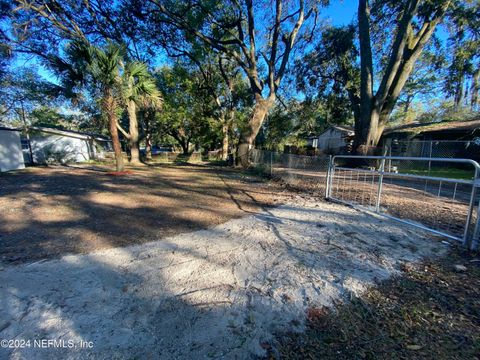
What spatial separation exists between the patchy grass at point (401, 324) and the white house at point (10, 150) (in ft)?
58.7

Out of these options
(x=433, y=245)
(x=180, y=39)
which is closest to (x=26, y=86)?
(x=180, y=39)

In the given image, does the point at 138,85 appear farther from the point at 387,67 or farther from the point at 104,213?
the point at 387,67

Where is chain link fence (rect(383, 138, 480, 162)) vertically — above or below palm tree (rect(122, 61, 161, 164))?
below

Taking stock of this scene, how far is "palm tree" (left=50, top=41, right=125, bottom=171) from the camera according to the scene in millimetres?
8500

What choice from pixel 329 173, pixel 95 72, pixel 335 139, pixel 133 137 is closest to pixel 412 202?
pixel 329 173

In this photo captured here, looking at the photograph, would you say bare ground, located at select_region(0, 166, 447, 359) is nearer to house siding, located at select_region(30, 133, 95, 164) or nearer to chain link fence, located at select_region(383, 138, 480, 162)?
chain link fence, located at select_region(383, 138, 480, 162)

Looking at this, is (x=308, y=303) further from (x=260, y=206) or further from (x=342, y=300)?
(x=260, y=206)

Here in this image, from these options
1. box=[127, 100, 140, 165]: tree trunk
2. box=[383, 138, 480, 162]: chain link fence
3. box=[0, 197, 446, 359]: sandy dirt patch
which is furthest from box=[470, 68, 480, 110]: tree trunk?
box=[127, 100, 140, 165]: tree trunk

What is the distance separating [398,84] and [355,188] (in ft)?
31.4

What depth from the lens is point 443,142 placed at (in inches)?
531

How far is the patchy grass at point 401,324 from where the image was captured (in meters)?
1.54

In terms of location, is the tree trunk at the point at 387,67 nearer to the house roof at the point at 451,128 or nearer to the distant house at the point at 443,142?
the distant house at the point at 443,142

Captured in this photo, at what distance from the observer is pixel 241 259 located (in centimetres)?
280

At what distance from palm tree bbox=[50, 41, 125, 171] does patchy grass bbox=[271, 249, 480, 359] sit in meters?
10.8
